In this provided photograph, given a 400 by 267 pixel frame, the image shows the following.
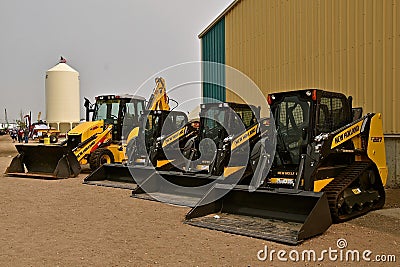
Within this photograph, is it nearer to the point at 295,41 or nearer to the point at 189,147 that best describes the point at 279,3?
the point at 295,41

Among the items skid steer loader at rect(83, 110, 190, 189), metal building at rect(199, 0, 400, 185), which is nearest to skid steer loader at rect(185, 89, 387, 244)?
metal building at rect(199, 0, 400, 185)

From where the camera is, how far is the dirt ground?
18.7 feet

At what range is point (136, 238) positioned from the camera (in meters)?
6.78

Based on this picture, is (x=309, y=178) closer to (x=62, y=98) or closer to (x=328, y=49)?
(x=328, y=49)

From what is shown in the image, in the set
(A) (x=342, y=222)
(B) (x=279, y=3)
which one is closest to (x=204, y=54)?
(B) (x=279, y=3)

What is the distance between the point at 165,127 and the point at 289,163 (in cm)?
640

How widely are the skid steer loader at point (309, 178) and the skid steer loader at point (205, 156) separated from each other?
774 mm

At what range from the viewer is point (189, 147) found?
487 inches

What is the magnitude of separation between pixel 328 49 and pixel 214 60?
783cm

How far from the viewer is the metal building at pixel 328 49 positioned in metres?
10.9

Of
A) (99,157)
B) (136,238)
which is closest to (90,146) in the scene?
(99,157)

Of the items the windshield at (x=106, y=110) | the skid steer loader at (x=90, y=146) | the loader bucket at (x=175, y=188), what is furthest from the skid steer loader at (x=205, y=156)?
the windshield at (x=106, y=110)

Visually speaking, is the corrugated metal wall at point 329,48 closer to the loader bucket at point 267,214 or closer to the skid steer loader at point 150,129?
the skid steer loader at point 150,129

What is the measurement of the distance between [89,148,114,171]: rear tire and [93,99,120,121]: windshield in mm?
1387
